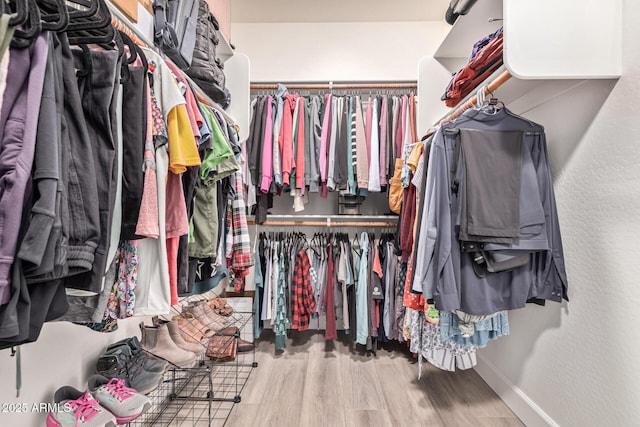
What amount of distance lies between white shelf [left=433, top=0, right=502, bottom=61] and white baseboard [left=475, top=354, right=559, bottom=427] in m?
1.97

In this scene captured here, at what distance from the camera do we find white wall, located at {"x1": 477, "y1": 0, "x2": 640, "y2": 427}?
1.12 metres

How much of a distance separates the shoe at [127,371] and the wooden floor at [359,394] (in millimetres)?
668

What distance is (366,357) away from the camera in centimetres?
244

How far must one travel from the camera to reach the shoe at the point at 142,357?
131 cm

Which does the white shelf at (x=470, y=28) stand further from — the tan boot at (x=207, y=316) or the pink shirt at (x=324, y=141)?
the tan boot at (x=207, y=316)

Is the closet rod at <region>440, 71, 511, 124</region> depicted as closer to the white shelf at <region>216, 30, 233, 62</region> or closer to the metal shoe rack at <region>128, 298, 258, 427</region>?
the white shelf at <region>216, 30, 233, 62</region>

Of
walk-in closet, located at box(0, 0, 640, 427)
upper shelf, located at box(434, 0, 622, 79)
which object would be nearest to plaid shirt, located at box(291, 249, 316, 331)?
walk-in closet, located at box(0, 0, 640, 427)

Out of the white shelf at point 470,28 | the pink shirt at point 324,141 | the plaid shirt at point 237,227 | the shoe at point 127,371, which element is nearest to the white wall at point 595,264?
the white shelf at point 470,28

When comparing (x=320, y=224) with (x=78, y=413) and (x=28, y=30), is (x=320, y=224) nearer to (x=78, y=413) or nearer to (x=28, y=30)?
(x=78, y=413)

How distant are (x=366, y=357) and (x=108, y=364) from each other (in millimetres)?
1773

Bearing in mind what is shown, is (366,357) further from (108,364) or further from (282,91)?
(282,91)

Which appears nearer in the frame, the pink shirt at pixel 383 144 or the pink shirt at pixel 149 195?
the pink shirt at pixel 149 195

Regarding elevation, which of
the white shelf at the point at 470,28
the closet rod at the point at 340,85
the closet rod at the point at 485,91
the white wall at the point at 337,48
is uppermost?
the white wall at the point at 337,48

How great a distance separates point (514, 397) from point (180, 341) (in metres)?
1.83
